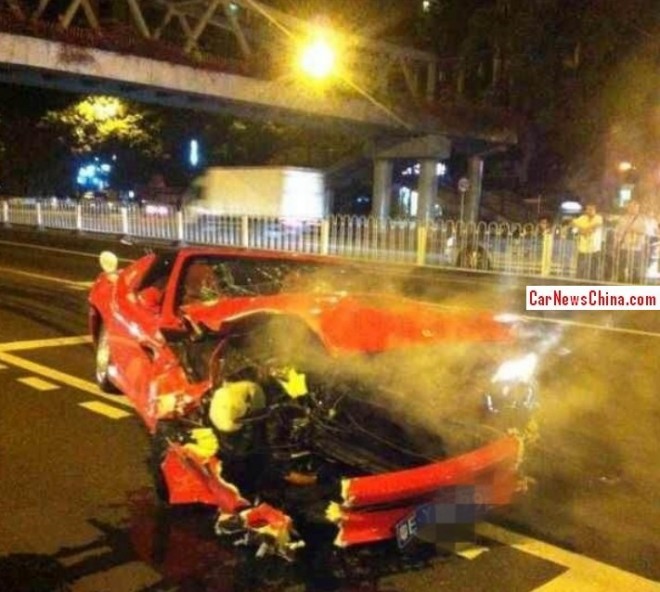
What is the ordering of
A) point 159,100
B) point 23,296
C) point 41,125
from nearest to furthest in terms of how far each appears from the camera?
point 23,296
point 159,100
point 41,125

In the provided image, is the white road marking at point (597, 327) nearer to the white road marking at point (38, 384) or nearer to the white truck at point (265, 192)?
the white road marking at point (38, 384)

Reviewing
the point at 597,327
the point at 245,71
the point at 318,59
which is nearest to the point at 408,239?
the point at 245,71

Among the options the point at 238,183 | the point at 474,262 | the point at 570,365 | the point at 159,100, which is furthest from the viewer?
the point at 238,183

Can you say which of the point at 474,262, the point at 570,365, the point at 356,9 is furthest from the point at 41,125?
the point at 570,365

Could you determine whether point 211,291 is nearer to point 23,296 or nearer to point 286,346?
point 286,346

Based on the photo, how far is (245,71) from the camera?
22.7 m

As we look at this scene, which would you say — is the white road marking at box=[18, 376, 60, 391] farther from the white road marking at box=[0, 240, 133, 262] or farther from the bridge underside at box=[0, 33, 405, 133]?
the bridge underside at box=[0, 33, 405, 133]

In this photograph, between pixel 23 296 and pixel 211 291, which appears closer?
pixel 211 291

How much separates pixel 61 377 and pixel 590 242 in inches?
435

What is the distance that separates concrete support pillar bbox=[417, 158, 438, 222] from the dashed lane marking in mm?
20715

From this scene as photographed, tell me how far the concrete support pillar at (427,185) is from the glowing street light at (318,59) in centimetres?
496

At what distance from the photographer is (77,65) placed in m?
19.4

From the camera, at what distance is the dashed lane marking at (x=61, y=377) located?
7.37 meters

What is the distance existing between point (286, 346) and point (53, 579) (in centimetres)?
160
